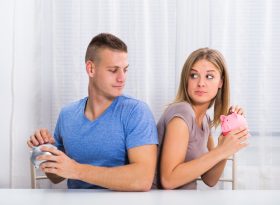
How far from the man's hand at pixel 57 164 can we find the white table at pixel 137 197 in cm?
6

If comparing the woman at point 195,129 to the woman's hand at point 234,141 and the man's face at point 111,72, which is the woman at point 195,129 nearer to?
the woman's hand at point 234,141

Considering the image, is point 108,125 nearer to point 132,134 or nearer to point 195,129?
point 132,134

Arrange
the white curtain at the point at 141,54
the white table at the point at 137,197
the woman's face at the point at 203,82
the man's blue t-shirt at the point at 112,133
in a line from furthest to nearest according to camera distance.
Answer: the white curtain at the point at 141,54, the woman's face at the point at 203,82, the man's blue t-shirt at the point at 112,133, the white table at the point at 137,197

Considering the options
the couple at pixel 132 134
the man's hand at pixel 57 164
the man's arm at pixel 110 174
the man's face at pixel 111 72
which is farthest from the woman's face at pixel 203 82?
the man's hand at pixel 57 164

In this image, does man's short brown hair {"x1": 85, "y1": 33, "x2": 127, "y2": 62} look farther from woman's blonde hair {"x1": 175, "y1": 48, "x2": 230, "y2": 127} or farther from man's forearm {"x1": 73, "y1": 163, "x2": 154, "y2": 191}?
man's forearm {"x1": 73, "y1": 163, "x2": 154, "y2": 191}

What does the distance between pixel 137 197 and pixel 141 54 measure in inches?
38.9

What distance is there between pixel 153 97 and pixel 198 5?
0.50m

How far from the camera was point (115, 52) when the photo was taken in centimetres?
169

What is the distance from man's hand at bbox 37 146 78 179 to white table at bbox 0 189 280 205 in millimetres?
61

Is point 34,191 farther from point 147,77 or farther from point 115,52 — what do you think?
point 147,77

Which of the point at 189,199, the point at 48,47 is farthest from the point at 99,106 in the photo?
the point at 48,47

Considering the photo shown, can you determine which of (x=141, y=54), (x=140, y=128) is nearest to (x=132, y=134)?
(x=140, y=128)

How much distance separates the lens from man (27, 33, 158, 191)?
1.60 meters

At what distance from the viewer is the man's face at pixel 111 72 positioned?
1.68m
